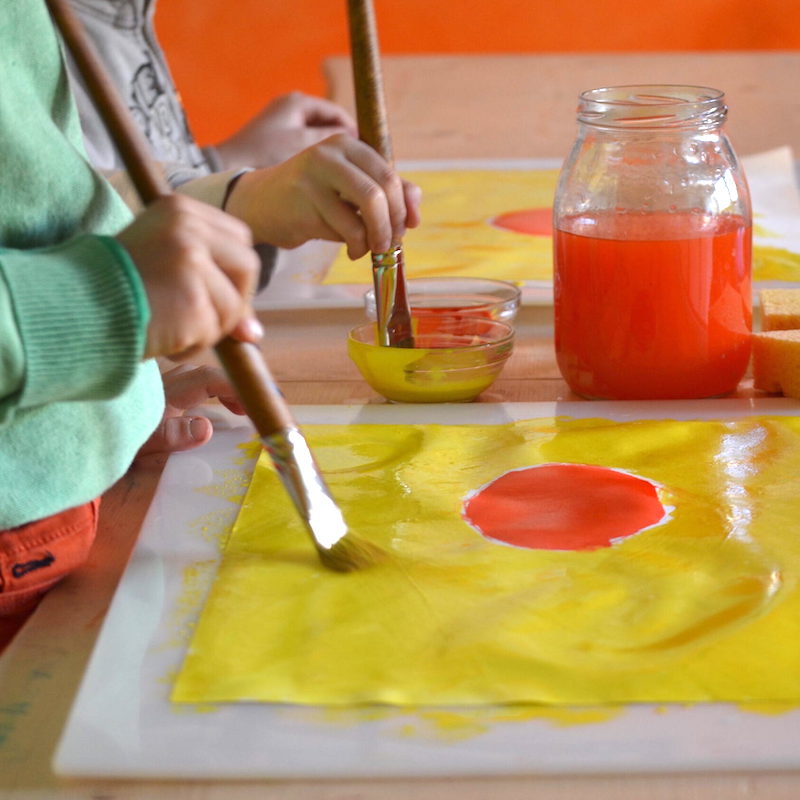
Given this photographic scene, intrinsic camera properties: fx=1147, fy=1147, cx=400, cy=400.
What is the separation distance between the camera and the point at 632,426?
2.50 feet

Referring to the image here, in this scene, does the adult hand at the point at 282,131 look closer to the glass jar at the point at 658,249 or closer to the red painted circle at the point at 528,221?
the red painted circle at the point at 528,221

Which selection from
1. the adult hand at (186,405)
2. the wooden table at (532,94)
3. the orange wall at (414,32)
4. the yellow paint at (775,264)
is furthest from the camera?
the orange wall at (414,32)

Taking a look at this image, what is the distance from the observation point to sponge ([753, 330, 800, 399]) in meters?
0.81

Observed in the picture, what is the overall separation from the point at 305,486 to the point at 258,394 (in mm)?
58

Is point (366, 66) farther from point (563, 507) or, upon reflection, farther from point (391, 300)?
point (563, 507)

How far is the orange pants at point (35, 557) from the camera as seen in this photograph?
24.7 inches

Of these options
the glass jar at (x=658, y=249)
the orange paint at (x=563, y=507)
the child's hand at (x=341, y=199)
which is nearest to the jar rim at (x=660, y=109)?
the glass jar at (x=658, y=249)

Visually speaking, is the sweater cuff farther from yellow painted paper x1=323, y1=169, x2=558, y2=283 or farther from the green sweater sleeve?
yellow painted paper x1=323, y1=169, x2=558, y2=283

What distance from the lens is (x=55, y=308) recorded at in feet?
1.74

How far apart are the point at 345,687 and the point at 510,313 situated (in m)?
Result: 0.50

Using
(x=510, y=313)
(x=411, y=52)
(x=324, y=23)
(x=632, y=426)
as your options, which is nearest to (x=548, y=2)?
(x=411, y=52)

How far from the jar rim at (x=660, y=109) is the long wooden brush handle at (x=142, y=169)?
1.18 feet

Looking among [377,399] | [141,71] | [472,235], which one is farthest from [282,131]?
[377,399]

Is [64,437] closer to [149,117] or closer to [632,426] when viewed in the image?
[632,426]
